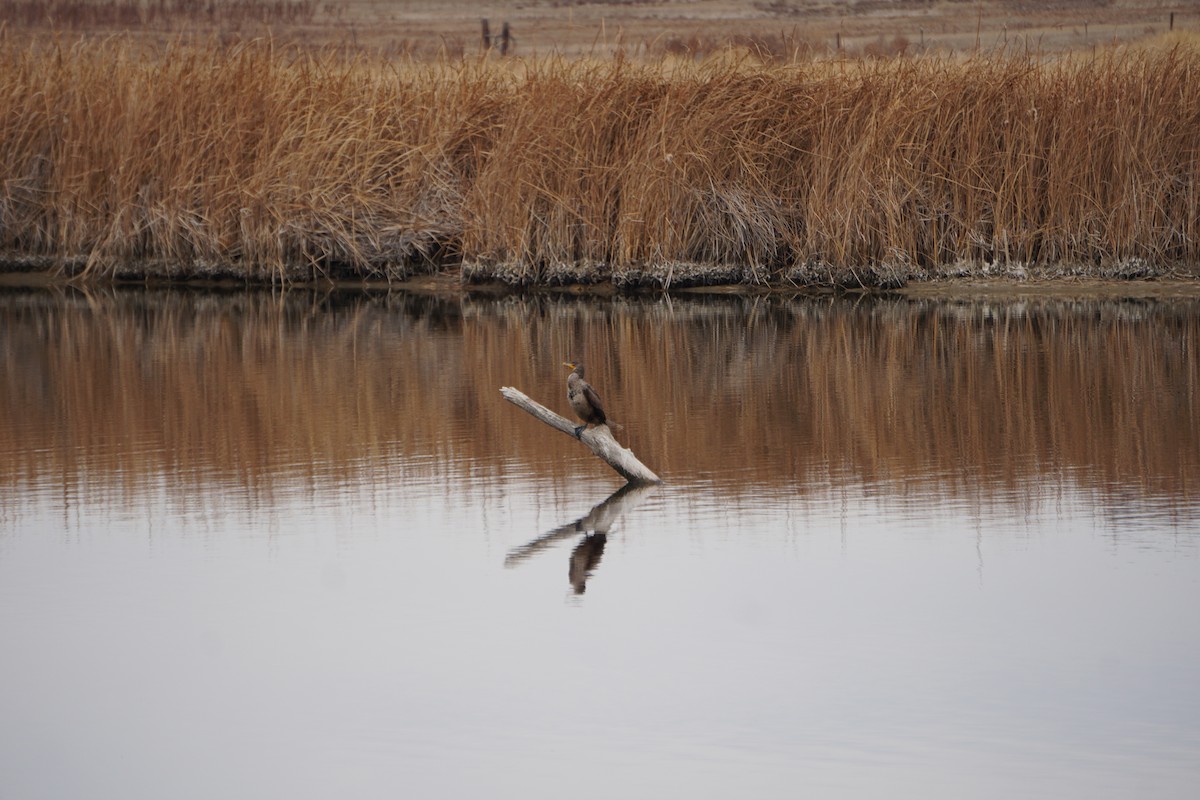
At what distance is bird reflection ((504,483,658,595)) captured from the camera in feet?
18.6

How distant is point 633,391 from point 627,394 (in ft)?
0.36

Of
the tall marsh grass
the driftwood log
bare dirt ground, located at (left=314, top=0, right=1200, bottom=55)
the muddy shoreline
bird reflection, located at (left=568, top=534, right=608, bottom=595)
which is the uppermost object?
bare dirt ground, located at (left=314, top=0, right=1200, bottom=55)

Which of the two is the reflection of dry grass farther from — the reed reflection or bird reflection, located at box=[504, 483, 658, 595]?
bird reflection, located at box=[504, 483, 658, 595]

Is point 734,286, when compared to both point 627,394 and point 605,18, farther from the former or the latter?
point 605,18

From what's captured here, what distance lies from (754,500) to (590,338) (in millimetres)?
5428

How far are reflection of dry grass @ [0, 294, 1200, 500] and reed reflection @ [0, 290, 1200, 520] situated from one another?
3cm

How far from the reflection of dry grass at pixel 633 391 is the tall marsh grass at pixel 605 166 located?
70 cm

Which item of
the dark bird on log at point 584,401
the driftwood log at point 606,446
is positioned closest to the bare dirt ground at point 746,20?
the driftwood log at point 606,446

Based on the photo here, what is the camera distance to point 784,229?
47.4 ft

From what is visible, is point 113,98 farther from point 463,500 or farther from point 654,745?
point 654,745

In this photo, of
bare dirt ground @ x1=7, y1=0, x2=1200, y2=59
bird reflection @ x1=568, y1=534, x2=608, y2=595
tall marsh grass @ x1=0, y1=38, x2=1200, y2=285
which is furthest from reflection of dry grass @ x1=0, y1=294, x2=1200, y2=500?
bare dirt ground @ x1=7, y1=0, x2=1200, y2=59

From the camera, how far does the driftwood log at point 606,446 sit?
6.73 meters

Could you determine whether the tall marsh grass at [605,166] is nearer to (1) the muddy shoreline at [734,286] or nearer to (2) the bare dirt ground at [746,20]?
(1) the muddy shoreline at [734,286]

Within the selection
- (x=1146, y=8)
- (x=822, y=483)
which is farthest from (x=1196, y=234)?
Result: (x=1146, y=8)
